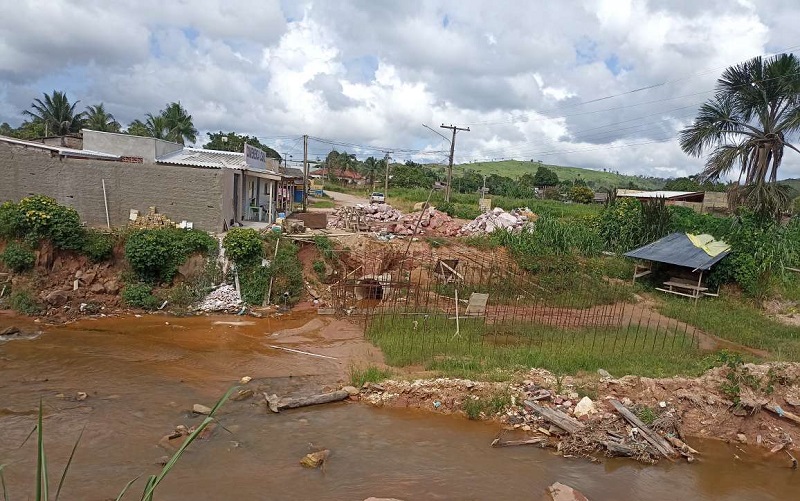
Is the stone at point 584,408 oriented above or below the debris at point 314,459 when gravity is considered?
above

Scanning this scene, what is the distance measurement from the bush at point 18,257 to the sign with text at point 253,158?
960 cm

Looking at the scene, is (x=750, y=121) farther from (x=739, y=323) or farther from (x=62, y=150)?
(x=62, y=150)

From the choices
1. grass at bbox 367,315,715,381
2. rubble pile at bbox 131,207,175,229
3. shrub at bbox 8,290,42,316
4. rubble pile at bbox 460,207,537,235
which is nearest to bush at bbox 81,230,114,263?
rubble pile at bbox 131,207,175,229

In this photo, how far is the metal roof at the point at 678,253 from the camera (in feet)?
55.8

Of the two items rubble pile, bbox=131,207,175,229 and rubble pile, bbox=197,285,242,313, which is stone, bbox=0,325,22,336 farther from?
rubble pile, bbox=131,207,175,229

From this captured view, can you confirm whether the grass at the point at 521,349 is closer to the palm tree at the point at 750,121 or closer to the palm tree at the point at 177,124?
the palm tree at the point at 750,121

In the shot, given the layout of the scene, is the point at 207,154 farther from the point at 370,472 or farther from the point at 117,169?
the point at 370,472

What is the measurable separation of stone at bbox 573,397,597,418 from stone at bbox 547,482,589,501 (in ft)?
6.32

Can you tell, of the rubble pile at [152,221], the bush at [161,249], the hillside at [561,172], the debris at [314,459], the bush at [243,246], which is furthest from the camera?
the hillside at [561,172]

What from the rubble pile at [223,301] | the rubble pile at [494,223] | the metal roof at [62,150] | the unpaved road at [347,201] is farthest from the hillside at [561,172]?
the rubble pile at [223,301]

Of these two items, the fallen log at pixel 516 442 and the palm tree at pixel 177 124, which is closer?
the fallen log at pixel 516 442

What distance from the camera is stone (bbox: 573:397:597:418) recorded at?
8.91 metres

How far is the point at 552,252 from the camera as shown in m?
21.0

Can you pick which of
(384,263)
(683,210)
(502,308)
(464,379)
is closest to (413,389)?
(464,379)
